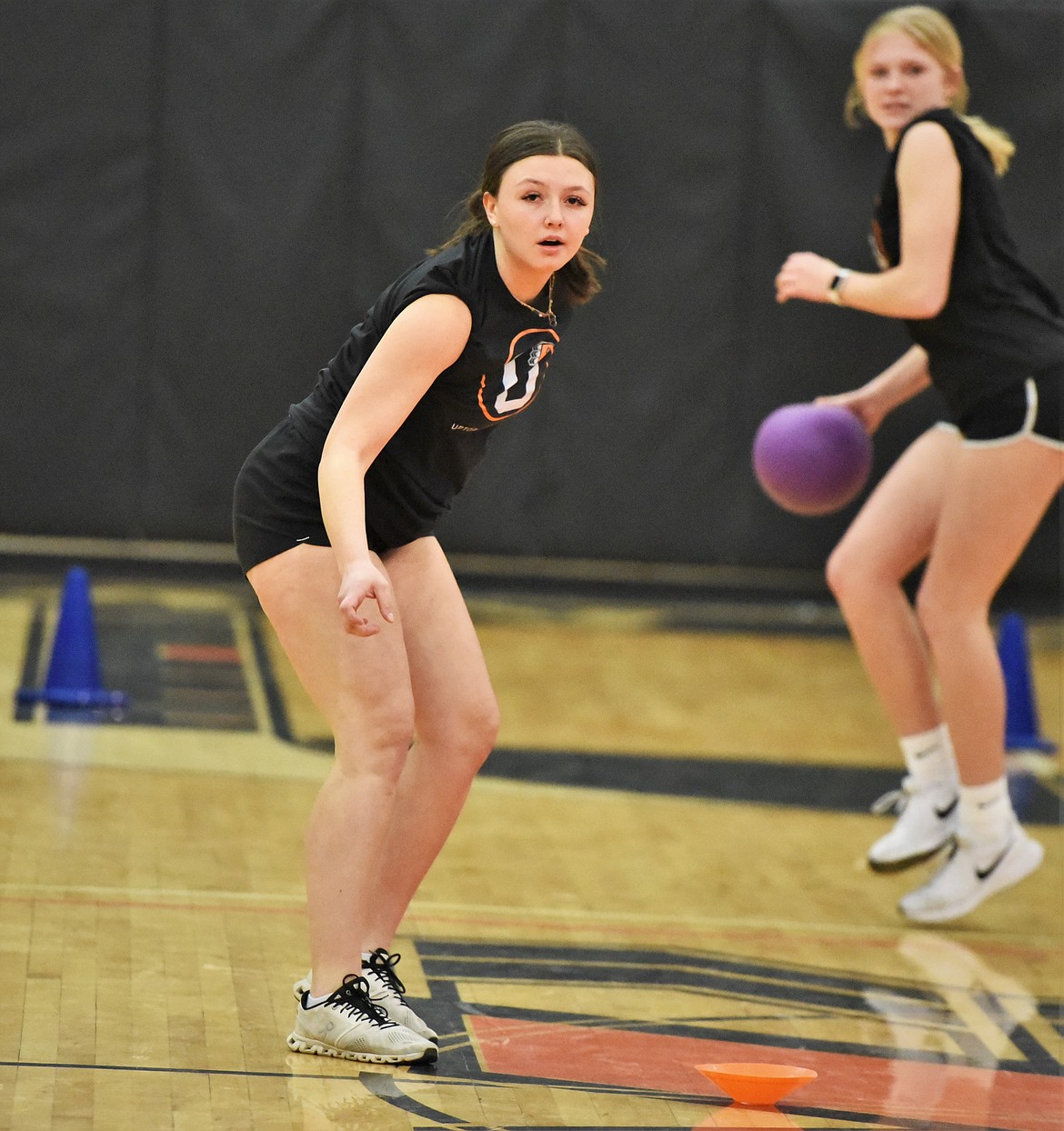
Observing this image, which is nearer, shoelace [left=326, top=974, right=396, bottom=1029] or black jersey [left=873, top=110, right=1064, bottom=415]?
shoelace [left=326, top=974, right=396, bottom=1029]

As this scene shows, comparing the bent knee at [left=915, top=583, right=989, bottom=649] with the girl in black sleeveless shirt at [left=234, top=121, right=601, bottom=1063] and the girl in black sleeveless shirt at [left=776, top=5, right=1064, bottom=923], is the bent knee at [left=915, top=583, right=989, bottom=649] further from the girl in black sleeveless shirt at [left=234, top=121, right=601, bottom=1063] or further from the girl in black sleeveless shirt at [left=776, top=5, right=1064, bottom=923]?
the girl in black sleeveless shirt at [left=234, top=121, right=601, bottom=1063]

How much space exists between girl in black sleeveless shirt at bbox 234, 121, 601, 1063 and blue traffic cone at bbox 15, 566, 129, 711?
258 centimetres

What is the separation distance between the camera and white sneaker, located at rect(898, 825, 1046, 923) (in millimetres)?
3752

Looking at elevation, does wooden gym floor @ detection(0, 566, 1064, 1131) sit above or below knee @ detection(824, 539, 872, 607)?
below

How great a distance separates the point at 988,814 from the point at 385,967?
59.5 inches

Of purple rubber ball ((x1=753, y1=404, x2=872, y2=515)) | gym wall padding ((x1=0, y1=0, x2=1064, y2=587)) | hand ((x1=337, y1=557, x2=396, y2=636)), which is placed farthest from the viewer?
gym wall padding ((x1=0, y1=0, x2=1064, y2=587))

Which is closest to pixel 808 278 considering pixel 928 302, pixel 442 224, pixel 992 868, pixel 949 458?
pixel 928 302

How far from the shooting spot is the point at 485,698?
2762 mm

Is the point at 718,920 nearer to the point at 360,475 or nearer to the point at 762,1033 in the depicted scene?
the point at 762,1033

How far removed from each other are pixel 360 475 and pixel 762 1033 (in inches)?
46.3

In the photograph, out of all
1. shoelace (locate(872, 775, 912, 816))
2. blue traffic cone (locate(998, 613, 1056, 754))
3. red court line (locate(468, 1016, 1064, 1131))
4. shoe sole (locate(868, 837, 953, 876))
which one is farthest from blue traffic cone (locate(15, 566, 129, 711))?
blue traffic cone (locate(998, 613, 1056, 754))

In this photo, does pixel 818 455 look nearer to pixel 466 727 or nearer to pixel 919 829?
pixel 919 829

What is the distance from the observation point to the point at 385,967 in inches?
109

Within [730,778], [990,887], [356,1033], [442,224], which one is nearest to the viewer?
[356,1033]
